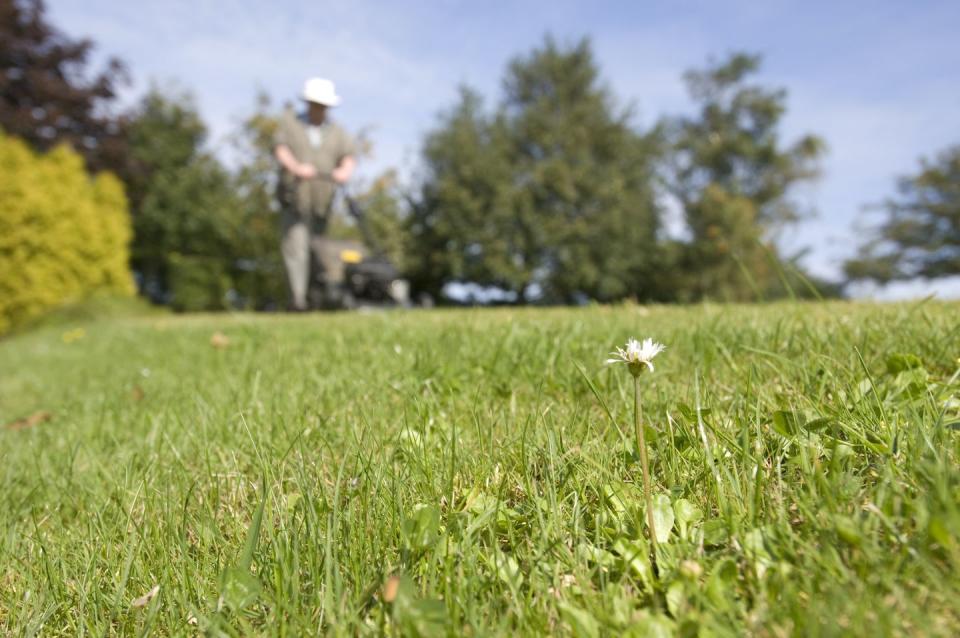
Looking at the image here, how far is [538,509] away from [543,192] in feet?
72.8

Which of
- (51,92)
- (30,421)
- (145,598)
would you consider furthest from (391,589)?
(51,92)

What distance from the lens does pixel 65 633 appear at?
112 cm

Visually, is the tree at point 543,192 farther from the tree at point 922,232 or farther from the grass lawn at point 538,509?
the grass lawn at point 538,509

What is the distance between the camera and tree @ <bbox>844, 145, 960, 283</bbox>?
83.7ft

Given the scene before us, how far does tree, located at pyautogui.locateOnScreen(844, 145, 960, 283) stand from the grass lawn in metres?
30.1

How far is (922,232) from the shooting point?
26156mm

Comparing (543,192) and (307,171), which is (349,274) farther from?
(543,192)

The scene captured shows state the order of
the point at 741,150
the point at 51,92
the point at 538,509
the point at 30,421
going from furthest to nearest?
the point at 741,150, the point at 51,92, the point at 30,421, the point at 538,509

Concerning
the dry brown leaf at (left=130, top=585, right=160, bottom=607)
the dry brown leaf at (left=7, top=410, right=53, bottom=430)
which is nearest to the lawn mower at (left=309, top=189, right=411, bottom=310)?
the dry brown leaf at (left=7, top=410, right=53, bottom=430)

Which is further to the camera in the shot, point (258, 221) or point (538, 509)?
point (258, 221)

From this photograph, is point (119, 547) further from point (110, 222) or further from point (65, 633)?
point (110, 222)

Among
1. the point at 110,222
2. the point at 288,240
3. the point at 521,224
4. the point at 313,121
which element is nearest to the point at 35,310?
the point at 110,222

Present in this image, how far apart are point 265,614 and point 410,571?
27 centimetres

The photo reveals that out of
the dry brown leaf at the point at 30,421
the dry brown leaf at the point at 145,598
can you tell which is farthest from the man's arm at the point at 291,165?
the dry brown leaf at the point at 145,598
